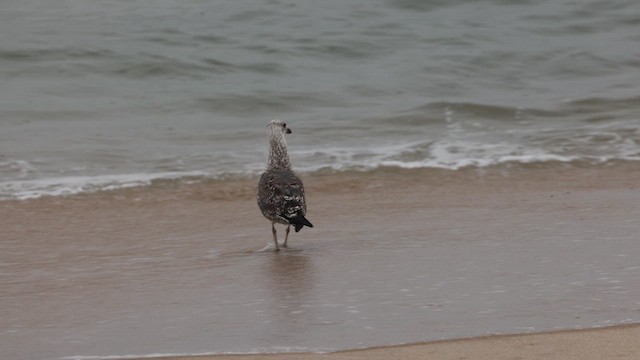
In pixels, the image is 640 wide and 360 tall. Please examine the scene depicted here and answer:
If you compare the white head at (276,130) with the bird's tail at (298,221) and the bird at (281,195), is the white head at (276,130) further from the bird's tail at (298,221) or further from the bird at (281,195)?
the bird's tail at (298,221)

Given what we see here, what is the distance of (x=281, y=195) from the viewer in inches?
304

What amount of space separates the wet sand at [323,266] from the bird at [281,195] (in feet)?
0.67

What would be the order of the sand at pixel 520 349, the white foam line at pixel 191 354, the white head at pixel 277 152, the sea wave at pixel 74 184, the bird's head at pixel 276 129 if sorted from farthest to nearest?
1. the sea wave at pixel 74 184
2. the bird's head at pixel 276 129
3. the white head at pixel 277 152
4. the white foam line at pixel 191 354
5. the sand at pixel 520 349

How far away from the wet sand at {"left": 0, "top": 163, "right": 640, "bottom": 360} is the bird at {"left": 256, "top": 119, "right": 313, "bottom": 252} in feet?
0.67

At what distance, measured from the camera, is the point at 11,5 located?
2105 cm

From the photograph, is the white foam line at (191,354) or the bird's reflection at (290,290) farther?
the bird's reflection at (290,290)

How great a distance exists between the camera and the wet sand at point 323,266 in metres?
5.08

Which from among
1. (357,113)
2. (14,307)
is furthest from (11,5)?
(14,307)

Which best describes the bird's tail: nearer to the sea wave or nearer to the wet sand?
the wet sand

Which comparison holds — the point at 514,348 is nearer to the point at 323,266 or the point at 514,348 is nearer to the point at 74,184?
the point at 323,266

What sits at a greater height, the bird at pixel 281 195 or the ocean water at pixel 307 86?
the bird at pixel 281 195

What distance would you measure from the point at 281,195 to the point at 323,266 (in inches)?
43.5

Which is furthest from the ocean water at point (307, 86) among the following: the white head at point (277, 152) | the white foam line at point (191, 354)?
the white foam line at point (191, 354)

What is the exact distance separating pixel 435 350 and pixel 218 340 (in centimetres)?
92
